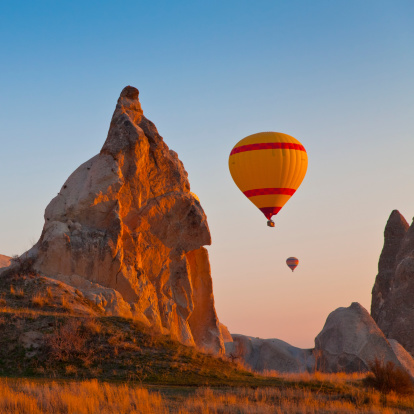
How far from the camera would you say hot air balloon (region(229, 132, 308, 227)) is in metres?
40.2

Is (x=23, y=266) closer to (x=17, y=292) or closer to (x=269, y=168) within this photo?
(x=17, y=292)

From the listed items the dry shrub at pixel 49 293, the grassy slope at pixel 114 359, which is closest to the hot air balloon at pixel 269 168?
the dry shrub at pixel 49 293

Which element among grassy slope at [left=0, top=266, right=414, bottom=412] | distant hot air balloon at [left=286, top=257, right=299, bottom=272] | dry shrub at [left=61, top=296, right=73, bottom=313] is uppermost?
distant hot air balloon at [left=286, top=257, right=299, bottom=272]

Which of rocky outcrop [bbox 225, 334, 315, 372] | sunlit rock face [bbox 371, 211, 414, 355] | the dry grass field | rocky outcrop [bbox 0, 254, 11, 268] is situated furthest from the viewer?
rocky outcrop [bbox 0, 254, 11, 268]

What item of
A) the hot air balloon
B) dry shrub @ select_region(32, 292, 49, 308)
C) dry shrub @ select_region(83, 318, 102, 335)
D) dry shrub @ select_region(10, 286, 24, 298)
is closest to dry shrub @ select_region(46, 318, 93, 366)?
dry shrub @ select_region(83, 318, 102, 335)

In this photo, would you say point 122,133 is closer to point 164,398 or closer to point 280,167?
point 280,167

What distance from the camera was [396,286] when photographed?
67375 mm

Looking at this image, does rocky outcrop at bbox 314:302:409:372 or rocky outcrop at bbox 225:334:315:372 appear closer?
rocky outcrop at bbox 314:302:409:372

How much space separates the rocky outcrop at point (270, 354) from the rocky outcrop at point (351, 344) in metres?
5.73

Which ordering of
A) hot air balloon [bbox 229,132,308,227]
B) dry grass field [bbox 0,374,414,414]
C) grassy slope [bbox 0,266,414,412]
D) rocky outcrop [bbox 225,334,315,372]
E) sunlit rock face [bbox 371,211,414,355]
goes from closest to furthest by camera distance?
dry grass field [bbox 0,374,414,414], grassy slope [bbox 0,266,414,412], hot air balloon [bbox 229,132,308,227], rocky outcrop [bbox 225,334,315,372], sunlit rock face [bbox 371,211,414,355]

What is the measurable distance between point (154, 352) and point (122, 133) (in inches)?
690

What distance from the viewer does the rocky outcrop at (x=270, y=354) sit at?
5541cm

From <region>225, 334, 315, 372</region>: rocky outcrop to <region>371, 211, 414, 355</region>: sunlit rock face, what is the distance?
11581 mm

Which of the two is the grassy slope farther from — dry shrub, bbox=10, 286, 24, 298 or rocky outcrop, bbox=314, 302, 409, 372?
rocky outcrop, bbox=314, 302, 409, 372
